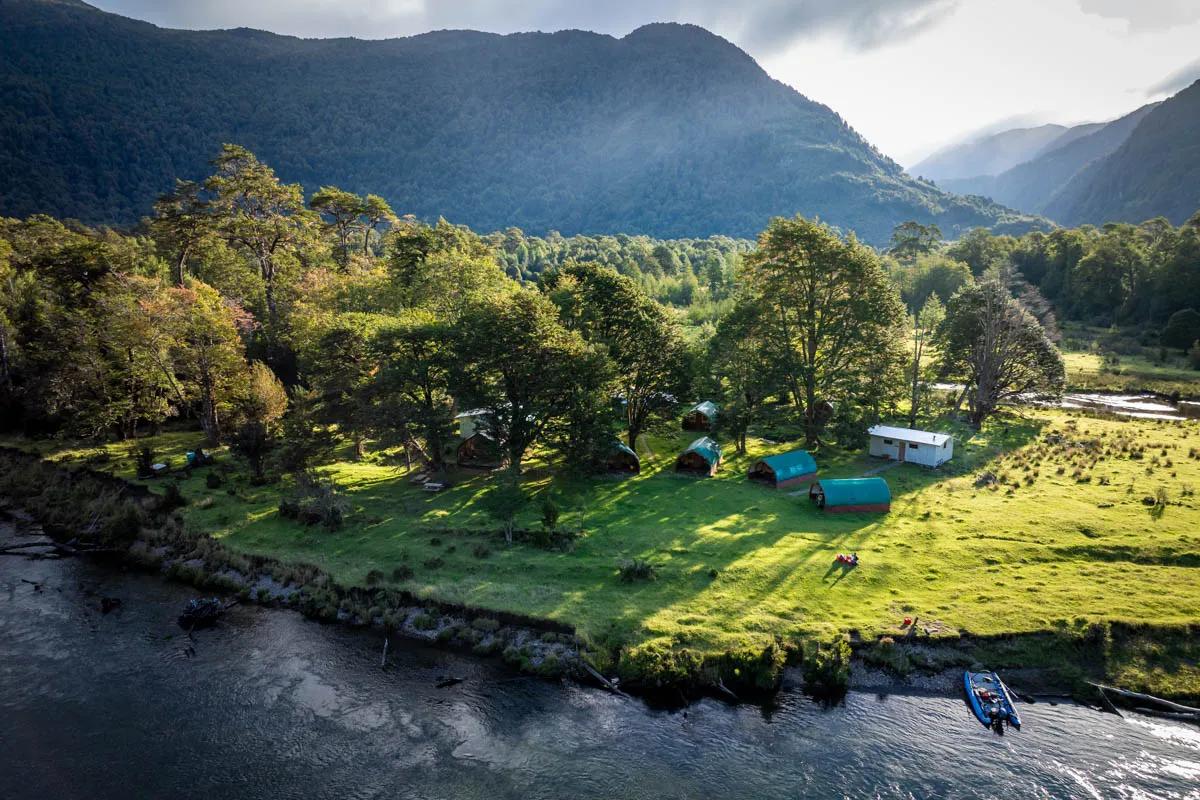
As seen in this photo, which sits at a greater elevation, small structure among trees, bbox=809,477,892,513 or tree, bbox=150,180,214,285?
tree, bbox=150,180,214,285

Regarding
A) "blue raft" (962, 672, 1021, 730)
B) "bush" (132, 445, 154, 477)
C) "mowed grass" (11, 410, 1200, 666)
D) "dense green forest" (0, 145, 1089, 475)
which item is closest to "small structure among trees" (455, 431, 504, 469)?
"dense green forest" (0, 145, 1089, 475)

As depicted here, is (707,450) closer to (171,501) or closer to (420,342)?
(420,342)

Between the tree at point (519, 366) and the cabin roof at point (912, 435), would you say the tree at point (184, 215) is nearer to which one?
the tree at point (519, 366)

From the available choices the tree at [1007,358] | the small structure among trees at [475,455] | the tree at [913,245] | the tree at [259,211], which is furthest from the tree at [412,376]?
the tree at [913,245]

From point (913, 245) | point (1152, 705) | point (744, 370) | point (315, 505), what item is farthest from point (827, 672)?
point (913, 245)

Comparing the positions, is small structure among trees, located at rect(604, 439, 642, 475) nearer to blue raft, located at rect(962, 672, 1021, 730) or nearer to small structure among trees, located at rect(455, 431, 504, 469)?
small structure among trees, located at rect(455, 431, 504, 469)

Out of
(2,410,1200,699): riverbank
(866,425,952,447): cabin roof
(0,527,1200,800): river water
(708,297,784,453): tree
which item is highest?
(708,297,784,453): tree
